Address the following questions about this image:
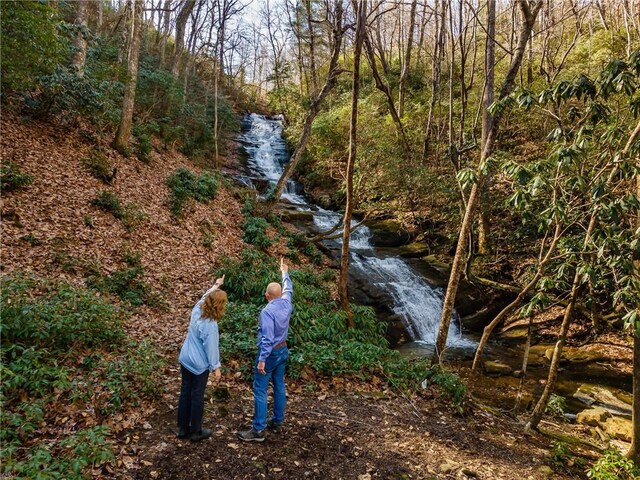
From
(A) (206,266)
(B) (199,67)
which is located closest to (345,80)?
(B) (199,67)

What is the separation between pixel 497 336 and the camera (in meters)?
13.1

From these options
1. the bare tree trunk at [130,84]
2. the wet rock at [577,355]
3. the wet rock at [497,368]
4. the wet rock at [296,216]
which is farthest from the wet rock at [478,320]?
the bare tree trunk at [130,84]

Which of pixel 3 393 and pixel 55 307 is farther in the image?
pixel 55 307

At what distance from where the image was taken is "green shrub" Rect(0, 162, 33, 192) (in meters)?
8.81

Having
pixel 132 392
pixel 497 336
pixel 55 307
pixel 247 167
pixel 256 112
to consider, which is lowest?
pixel 497 336

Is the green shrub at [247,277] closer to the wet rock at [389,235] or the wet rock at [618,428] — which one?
the wet rock at [618,428]

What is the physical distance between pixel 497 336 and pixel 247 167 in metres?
18.2

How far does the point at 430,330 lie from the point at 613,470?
298 inches

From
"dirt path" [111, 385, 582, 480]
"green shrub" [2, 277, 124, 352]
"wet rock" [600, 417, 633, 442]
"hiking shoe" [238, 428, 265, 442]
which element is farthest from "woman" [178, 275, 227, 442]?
"wet rock" [600, 417, 633, 442]

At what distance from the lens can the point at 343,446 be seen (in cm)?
503

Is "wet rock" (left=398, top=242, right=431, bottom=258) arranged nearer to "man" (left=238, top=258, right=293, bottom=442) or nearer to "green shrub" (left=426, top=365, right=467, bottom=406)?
"green shrub" (left=426, top=365, right=467, bottom=406)

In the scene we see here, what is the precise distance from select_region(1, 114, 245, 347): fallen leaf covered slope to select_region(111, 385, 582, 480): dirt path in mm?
2824

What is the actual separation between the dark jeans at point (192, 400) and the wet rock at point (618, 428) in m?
8.02

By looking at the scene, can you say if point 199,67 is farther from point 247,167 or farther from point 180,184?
point 180,184
